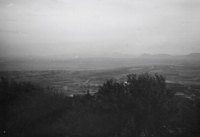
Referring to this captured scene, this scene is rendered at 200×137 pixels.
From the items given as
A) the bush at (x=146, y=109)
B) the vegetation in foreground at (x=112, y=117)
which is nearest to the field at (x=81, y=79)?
the vegetation in foreground at (x=112, y=117)

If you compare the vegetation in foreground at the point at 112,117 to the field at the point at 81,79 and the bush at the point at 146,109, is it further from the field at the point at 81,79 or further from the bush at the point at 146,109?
the field at the point at 81,79

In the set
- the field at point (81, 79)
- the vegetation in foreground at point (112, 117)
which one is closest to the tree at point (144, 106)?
the vegetation in foreground at point (112, 117)

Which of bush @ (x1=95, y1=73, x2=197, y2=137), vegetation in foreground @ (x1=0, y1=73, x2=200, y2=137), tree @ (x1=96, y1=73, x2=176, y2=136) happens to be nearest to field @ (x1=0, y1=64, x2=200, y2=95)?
vegetation in foreground @ (x1=0, y1=73, x2=200, y2=137)

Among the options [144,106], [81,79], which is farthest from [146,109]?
[81,79]

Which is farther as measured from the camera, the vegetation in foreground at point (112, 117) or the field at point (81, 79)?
the field at point (81, 79)

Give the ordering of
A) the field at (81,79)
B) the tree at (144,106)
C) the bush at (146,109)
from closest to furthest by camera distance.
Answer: the bush at (146,109)
the tree at (144,106)
the field at (81,79)

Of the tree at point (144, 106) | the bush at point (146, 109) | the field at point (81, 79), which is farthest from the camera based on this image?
the field at point (81, 79)

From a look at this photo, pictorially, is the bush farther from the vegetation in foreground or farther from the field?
the field

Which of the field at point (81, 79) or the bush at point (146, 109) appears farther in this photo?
the field at point (81, 79)

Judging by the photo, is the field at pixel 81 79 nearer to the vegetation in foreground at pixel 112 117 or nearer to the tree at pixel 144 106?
the vegetation in foreground at pixel 112 117
